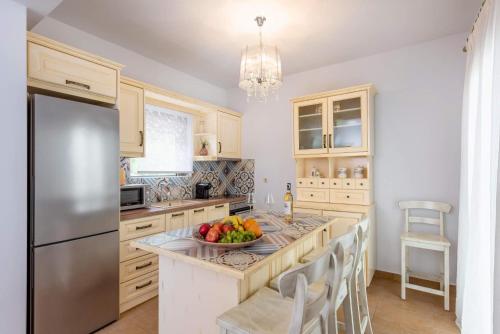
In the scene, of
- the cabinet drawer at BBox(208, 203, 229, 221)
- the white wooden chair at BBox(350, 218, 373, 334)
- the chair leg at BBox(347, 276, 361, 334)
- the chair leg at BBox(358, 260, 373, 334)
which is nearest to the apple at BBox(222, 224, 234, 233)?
the white wooden chair at BBox(350, 218, 373, 334)

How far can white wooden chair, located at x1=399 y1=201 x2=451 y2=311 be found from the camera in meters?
2.39

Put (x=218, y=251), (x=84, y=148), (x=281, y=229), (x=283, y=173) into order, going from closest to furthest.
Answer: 1. (x=218, y=251)
2. (x=281, y=229)
3. (x=84, y=148)
4. (x=283, y=173)

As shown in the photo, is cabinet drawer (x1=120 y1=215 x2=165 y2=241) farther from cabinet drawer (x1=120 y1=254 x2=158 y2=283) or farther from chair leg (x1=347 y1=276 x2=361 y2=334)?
chair leg (x1=347 y1=276 x2=361 y2=334)

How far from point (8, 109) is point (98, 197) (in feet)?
2.69

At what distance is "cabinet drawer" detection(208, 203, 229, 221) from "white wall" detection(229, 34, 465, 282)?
1.97m

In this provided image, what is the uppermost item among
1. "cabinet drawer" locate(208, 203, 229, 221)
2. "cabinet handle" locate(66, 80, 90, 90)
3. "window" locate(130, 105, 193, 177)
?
"cabinet handle" locate(66, 80, 90, 90)

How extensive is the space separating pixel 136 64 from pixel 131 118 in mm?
810

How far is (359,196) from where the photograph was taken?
9.59 feet

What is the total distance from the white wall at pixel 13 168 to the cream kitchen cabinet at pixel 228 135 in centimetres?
236

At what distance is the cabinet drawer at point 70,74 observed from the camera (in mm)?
1795

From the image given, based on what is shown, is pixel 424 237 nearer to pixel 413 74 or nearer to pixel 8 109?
pixel 413 74

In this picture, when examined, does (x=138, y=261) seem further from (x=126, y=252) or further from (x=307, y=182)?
(x=307, y=182)

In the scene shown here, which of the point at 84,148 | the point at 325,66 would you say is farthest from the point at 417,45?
the point at 84,148

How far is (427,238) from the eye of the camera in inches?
101
